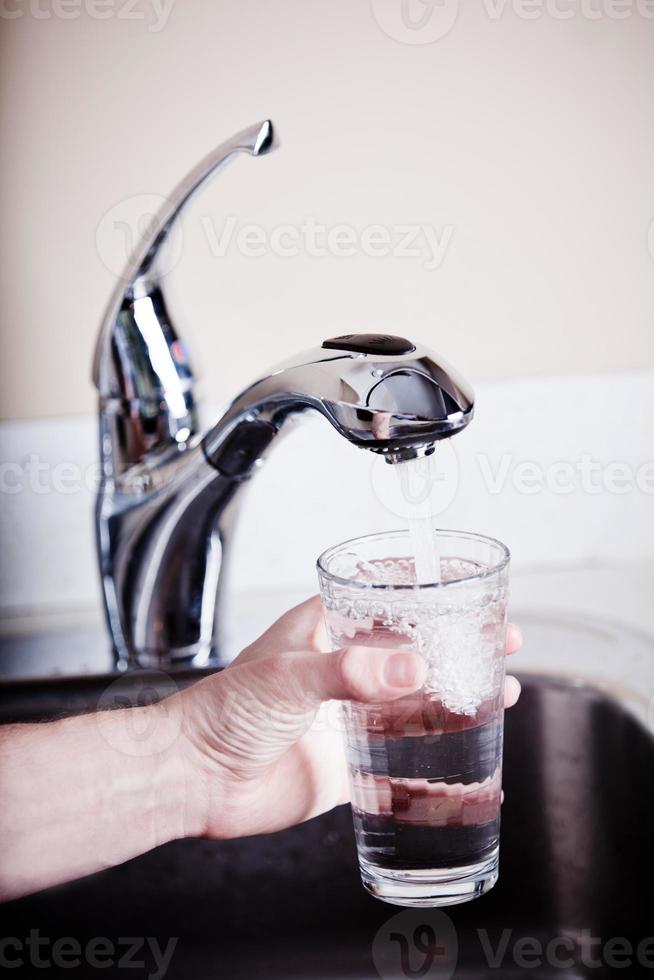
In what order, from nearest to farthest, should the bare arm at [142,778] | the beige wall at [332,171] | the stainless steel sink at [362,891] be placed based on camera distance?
the bare arm at [142,778] → the stainless steel sink at [362,891] → the beige wall at [332,171]

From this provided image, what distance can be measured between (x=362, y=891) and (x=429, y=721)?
0.34 meters

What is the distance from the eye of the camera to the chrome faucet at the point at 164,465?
2.47ft

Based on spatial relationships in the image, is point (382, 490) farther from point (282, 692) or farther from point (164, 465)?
point (282, 692)

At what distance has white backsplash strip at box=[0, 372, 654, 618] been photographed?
1.01 meters

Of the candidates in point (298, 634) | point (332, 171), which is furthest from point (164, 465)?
point (332, 171)

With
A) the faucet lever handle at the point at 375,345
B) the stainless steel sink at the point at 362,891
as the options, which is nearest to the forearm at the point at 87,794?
the stainless steel sink at the point at 362,891

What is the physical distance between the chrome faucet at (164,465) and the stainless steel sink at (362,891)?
0.53ft

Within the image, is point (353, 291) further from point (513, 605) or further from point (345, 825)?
point (345, 825)

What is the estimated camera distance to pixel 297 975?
2.61 feet

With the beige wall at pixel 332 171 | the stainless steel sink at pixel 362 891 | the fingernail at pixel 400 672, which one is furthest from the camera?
the beige wall at pixel 332 171

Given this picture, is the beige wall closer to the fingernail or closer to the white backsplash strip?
the white backsplash strip

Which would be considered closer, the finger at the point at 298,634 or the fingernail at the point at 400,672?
the fingernail at the point at 400,672

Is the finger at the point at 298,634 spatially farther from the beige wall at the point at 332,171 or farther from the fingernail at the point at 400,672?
the beige wall at the point at 332,171

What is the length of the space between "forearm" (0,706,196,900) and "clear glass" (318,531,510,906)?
0.16m
